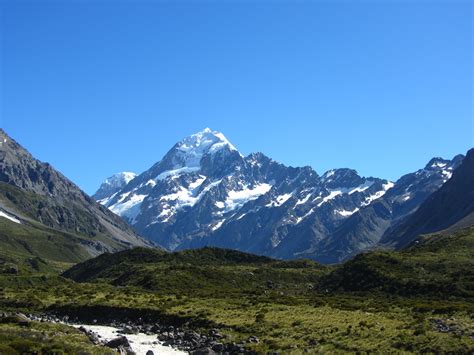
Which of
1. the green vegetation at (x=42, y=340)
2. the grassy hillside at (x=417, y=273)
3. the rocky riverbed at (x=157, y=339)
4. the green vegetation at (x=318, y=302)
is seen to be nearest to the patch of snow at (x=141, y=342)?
the rocky riverbed at (x=157, y=339)

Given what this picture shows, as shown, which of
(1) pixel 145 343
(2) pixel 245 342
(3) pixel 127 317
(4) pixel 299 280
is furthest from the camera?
(4) pixel 299 280

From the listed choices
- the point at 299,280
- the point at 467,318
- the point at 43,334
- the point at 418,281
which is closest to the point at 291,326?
the point at 467,318

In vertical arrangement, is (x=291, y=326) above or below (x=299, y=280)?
below

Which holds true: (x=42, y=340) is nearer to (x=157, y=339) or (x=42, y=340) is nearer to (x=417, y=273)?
(x=157, y=339)

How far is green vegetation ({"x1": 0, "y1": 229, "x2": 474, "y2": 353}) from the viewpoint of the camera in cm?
5525

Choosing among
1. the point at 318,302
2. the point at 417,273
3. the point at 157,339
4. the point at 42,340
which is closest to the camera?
the point at 42,340

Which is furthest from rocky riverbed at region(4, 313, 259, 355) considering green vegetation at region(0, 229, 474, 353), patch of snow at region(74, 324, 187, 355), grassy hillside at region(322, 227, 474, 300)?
grassy hillside at region(322, 227, 474, 300)

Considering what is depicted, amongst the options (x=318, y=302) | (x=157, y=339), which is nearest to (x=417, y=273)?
(x=318, y=302)

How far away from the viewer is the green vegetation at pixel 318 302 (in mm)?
55250

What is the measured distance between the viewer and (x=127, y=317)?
8288 centimetres

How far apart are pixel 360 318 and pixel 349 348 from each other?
1655 cm

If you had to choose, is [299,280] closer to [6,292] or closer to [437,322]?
[6,292]

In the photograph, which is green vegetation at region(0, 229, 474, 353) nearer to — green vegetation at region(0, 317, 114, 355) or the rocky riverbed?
the rocky riverbed

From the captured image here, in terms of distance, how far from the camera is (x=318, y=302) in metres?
88.8
